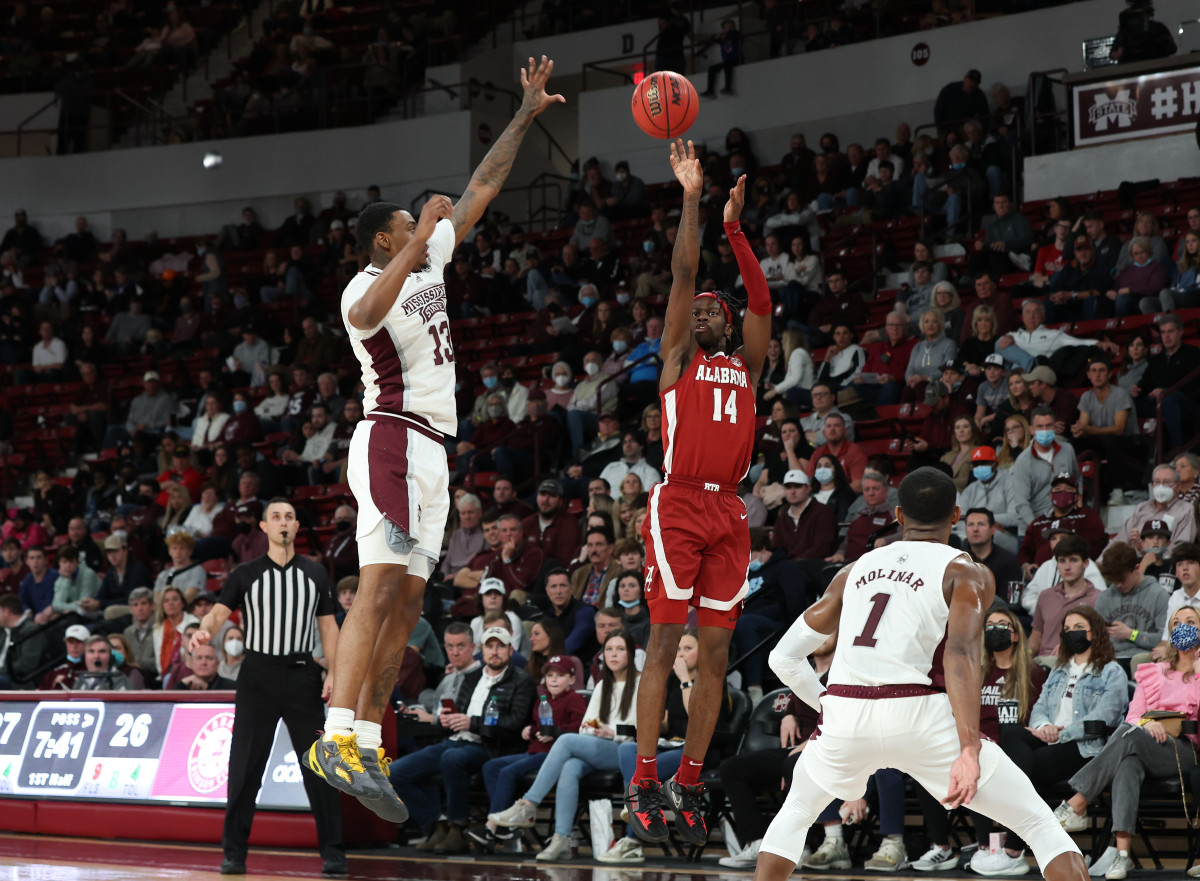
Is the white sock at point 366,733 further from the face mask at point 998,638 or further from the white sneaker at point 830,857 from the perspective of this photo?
the face mask at point 998,638

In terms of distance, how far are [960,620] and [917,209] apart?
13.1 metres

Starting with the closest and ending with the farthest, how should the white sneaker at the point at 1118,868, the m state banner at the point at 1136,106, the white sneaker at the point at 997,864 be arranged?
1. the white sneaker at the point at 1118,868
2. the white sneaker at the point at 997,864
3. the m state banner at the point at 1136,106

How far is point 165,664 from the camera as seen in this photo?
13.5 m

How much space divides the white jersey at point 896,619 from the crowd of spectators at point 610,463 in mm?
3777

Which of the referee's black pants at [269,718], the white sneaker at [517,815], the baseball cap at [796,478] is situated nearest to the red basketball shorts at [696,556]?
the referee's black pants at [269,718]

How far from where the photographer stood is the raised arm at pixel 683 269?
6.55 meters

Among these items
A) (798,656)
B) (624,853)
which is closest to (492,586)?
(624,853)

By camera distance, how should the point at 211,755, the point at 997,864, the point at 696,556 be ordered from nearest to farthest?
the point at 696,556, the point at 997,864, the point at 211,755

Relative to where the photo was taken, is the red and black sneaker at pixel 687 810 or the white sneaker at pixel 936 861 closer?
the red and black sneaker at pixel 687 810

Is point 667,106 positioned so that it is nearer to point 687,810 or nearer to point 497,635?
point 687,810

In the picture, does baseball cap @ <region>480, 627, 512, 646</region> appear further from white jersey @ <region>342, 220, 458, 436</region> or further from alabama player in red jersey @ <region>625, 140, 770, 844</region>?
white jersey @ <region>342, 220, 458, 436</region>

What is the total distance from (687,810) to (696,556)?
1131 mm

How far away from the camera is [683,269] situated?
6.59 meters

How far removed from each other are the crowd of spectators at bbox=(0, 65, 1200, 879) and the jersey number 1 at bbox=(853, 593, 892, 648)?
12.6 ft
